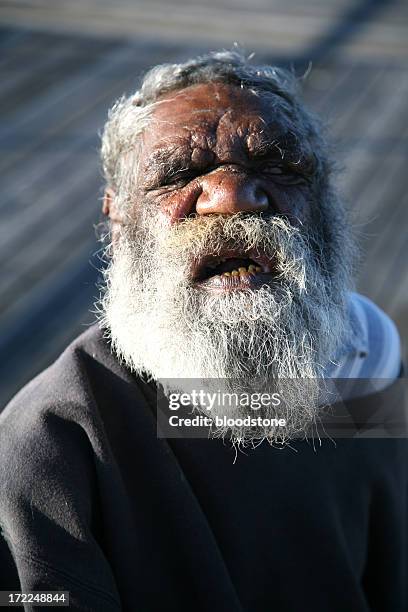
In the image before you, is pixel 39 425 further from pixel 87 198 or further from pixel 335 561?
pixel 87 198

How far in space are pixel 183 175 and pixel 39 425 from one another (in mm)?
601

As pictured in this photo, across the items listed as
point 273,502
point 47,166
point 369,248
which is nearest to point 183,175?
point 273,502

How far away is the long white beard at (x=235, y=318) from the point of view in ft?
4.50

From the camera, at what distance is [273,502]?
149 centimetres

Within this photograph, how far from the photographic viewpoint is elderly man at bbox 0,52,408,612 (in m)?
1.33

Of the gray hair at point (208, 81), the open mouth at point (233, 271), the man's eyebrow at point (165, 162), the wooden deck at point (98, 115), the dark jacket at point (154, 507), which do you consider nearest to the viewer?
the dark jacket at point (154, 507)

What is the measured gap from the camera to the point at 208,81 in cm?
158

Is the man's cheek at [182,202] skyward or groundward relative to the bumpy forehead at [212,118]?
groundward

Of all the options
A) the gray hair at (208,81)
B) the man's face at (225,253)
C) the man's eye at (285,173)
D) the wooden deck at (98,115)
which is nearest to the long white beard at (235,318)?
the man's face at (225,253)

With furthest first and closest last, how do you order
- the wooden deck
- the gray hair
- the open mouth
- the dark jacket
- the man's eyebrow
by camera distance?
the wooden deck < the gray hair < the man's eyebrow < the open mouth < the dark jacket
